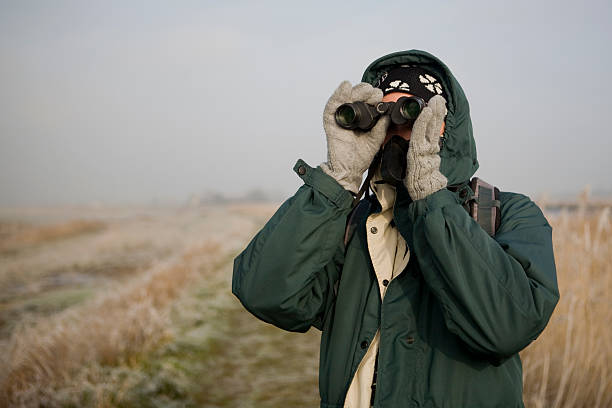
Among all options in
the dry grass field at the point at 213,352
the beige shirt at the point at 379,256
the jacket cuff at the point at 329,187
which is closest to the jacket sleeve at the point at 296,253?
the jacket cuff at the point at 329,187

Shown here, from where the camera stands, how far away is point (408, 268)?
1521 mm

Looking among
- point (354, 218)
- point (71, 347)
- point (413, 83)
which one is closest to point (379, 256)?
point (354, 218)

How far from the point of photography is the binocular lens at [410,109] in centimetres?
146

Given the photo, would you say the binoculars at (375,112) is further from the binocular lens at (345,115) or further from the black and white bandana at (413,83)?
the black and white bandana at (413,83)

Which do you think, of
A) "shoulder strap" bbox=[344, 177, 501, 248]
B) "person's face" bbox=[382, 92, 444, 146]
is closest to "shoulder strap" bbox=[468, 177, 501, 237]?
"shoulder strap" bbox=[344, 177, 501, 248]

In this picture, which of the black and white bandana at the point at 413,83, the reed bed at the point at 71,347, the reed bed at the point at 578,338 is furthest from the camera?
the reed bed at the point at 71,347

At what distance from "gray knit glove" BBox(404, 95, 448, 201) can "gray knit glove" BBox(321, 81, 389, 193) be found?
20cm

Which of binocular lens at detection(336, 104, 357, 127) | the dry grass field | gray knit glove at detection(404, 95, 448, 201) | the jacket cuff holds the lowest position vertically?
the dry grass field

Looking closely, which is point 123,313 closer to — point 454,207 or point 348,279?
point 348,279

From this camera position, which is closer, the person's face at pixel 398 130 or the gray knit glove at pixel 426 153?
the gray knit glove at pixel 426 153

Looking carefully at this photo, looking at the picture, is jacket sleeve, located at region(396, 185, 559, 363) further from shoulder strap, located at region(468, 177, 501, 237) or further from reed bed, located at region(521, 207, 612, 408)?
reed bed, located at region(521, 207, 612, 408)

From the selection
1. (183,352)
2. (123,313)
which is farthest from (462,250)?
(123,313)

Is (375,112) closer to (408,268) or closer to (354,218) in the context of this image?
(354,218)

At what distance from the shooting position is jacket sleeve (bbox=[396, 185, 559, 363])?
4.11 ft
